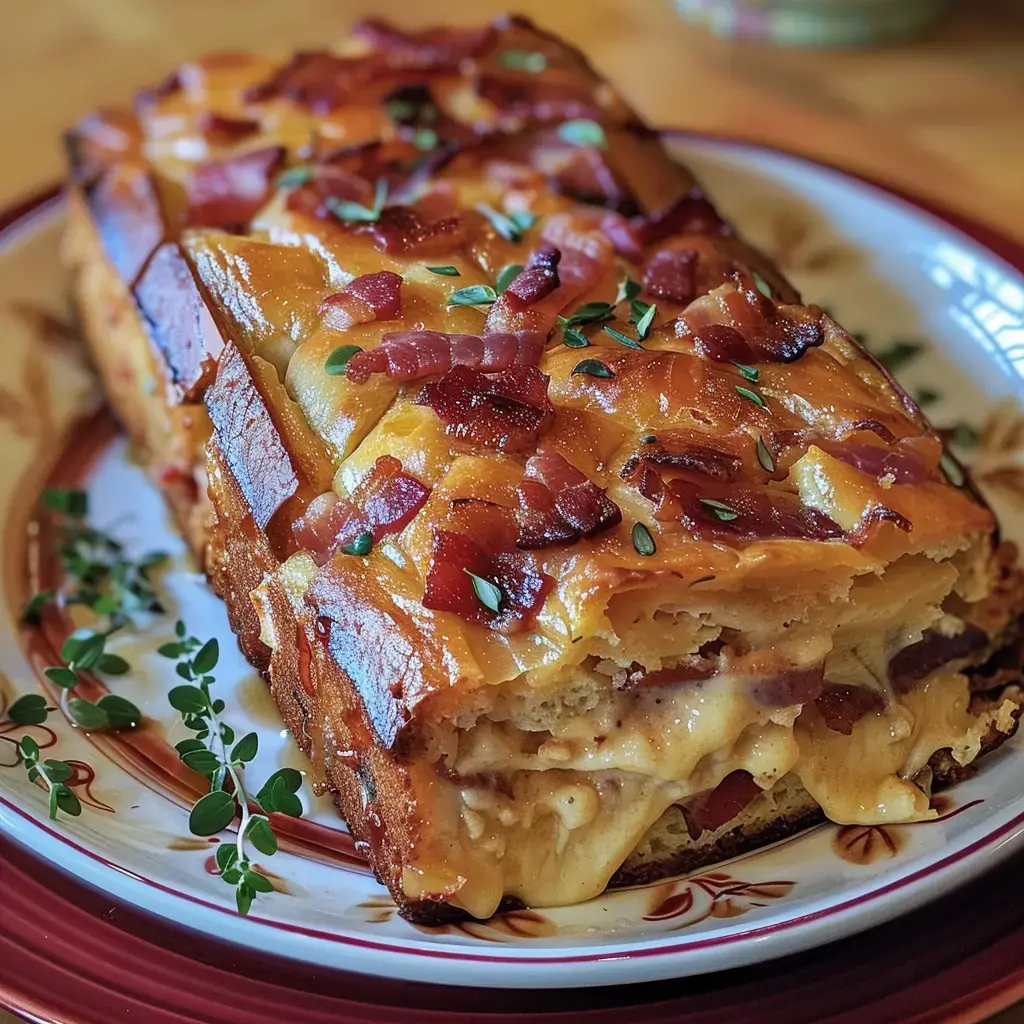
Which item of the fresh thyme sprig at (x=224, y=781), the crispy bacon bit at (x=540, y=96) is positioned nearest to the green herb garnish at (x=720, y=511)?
the fresh thyme sprig at (x=224, y=781)

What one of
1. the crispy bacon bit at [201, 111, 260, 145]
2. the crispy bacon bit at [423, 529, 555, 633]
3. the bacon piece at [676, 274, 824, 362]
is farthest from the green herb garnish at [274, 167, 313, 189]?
the crispy bacon bit at [423, 529, 555, 633]

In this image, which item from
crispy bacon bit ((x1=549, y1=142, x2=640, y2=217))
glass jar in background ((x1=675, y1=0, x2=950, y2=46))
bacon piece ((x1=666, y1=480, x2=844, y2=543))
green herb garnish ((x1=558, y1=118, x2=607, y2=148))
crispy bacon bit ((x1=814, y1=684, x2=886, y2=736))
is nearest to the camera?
bacon piece ((x1=666, y1=480, x2=844, y2=543))

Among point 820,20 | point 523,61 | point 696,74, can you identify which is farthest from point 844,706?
point 820,20

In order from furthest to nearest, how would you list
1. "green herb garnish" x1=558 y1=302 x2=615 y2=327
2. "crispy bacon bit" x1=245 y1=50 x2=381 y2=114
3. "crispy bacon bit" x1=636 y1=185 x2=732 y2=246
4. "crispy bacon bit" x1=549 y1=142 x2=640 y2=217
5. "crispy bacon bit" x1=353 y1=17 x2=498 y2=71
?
"crispy bacon bit" x1=353 y1=17 x2=498 y2=71, "crispy bacon bit" x1=245 y1=50 x2=381 y2=114, "crispy bacon bit" x1=549 y1=142 x2=640 y2=217, "crispy bacon bit" x1=636 y1=185 x2=732 y2=246, "green herb garnish" x1=558 y1=302 x2=615 y2=327

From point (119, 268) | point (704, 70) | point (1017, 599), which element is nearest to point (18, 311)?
point (119, 268)

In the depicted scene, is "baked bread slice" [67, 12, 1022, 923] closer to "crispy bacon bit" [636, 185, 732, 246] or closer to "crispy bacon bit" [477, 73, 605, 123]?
"crispy bacon bit" [636, 185, 732, 246]

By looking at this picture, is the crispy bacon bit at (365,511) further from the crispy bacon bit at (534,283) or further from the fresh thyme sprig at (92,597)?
the fresh thyme sprig at (92,597)

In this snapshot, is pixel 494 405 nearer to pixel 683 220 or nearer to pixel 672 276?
pixel 672 276
